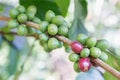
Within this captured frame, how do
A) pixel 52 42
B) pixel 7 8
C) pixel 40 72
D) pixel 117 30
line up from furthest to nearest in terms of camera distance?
pixel 117 30
pixel 40 72
pixel 7 8
pixel 52 42

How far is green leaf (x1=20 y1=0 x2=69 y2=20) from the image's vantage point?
0.91 m

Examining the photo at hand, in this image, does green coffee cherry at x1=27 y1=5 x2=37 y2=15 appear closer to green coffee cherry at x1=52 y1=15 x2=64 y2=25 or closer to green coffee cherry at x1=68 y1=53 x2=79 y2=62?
green coffee cherry at x1=52 y1=15 x2=64 y2=25

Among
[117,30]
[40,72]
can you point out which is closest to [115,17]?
[117,30]

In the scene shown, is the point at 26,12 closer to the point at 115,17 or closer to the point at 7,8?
the point at 7,8

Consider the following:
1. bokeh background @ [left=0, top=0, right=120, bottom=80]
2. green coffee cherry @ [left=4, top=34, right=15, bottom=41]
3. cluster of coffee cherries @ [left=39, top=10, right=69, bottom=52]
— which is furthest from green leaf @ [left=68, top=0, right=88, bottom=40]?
bokeh background @ [left=0, top=0, right=120, bottom=80]

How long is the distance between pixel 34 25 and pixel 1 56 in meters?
0.47

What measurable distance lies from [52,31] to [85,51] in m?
0.10

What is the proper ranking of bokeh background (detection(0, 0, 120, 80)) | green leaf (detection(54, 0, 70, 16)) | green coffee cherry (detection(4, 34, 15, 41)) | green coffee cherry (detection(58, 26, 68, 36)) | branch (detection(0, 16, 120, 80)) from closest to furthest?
branch (detection(0, 16, 120, 80)) < green coffee cherry (detection(58, 26, 68, 36)) < green leaf (detection(54, 0, 70, 16)) < green coffee cherry (detection(4, 34, 15, 41)) < bokeh background (detection(0, 0, 120, 80))

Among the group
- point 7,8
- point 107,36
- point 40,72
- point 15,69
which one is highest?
point 7,8

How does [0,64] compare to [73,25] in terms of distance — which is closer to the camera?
[73,25]

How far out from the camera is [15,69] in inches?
46.9

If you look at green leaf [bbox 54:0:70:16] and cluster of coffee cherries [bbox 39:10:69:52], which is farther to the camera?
green leaf [bbox 54:0:70:16]

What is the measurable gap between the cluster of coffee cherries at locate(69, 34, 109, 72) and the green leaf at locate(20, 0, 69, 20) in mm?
219

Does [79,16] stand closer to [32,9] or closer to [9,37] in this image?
[32,9]
